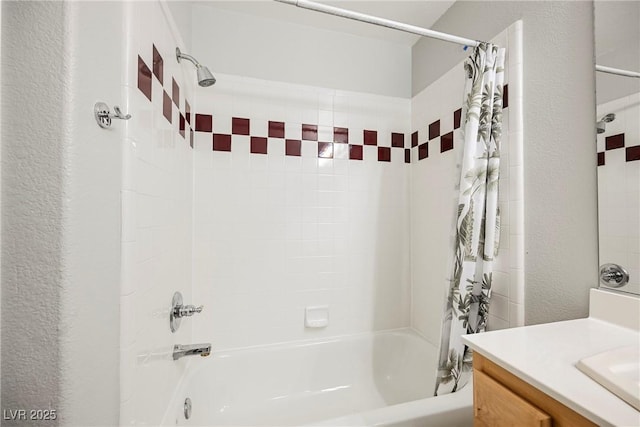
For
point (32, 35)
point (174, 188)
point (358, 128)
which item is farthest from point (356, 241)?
point (32, 35)

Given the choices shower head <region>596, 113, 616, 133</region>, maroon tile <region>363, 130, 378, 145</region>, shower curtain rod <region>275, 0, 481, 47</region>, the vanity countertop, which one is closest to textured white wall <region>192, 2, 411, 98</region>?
maroon tile <region>363, 130, 378, 145</region>

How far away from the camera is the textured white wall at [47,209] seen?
53 cm

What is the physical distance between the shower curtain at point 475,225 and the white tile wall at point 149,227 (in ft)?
3.48

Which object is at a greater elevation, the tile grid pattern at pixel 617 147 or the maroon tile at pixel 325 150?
the maroon tile at pixel 325 150

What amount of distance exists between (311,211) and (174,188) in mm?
763

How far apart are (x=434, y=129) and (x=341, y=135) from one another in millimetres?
554

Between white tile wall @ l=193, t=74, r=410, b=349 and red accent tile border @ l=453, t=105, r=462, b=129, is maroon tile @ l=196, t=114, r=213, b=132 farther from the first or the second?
red accent tile border @ l=453, t=105, r=462, b=129

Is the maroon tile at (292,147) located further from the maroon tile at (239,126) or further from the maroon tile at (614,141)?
the maroon tile at (614,141)

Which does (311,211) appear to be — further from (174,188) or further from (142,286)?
(142,286)

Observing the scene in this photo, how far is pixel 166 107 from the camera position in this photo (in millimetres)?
1058

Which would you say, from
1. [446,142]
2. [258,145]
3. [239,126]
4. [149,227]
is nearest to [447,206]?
[446,142]

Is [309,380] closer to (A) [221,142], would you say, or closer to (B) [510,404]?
(B) [510,404]

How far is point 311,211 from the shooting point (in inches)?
65.2

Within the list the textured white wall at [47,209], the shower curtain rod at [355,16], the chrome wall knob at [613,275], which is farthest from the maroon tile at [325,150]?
the chrome wall knob at [613,275]
